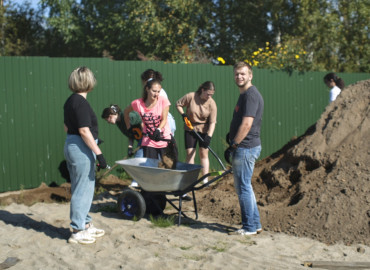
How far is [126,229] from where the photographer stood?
507 cm

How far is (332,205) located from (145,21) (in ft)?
42.4

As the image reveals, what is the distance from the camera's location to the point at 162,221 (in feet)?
17.4

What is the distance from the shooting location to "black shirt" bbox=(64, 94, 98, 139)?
434 centimetres

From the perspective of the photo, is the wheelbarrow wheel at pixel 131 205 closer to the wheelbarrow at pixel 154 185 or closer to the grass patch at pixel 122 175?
the wheelbarrow at pixel 154 185

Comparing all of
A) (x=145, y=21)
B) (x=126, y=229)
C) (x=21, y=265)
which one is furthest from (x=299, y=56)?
(x=21, y=265)

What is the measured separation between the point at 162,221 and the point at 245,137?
1.41 meters

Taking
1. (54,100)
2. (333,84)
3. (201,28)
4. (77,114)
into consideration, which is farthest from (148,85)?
(201,28)

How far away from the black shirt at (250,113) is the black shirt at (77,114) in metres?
1.41

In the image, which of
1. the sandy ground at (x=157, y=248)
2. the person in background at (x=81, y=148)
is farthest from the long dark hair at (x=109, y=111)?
the person in background at (x=81, y=148)

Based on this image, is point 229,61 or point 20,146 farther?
point 229,61

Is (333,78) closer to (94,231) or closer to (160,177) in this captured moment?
(160,177)

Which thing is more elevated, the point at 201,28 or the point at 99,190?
the point at 201,28

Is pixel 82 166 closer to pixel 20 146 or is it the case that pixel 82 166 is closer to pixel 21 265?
pixel 21 265

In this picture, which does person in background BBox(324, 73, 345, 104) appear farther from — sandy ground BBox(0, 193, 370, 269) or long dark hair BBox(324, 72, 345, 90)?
sandy ground BBox(0, 193, 370, 269)
